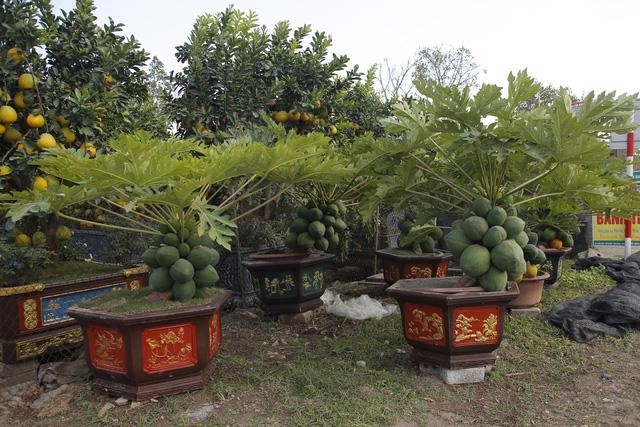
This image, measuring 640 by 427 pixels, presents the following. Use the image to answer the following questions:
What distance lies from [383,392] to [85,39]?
4115mm

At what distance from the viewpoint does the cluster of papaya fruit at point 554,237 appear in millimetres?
6703

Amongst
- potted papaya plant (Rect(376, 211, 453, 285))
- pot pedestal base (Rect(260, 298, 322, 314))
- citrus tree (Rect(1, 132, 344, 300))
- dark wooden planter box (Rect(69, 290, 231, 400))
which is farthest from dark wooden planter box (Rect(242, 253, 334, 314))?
dark wooden planter box (Rect(69, 290, 231, 400))

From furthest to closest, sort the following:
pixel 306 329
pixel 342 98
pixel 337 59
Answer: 1. pixel 342 98
2. pixel 337 59
3. pixel 306 329

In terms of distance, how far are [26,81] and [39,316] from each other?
1.97 m

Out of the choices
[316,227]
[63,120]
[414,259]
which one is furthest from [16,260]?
[414,259]

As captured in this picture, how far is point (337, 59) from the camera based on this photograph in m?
6.32

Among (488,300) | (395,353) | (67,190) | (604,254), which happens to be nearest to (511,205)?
(488,300)

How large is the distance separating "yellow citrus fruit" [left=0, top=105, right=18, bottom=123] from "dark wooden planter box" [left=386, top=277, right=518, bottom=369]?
3.42 meters

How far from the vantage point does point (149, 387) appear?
10.5 ft

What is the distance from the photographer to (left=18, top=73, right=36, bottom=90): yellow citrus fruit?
4.13 meters

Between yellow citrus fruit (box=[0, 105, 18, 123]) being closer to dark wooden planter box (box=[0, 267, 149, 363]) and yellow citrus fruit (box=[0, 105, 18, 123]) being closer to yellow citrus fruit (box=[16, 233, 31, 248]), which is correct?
yellow citrus fruit (box=[16, 233, 31, 248])

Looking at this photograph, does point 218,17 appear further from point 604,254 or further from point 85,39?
point 604,254

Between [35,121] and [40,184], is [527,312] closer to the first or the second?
[40,184]

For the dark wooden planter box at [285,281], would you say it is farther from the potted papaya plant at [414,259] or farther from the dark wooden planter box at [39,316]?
the dark wooden planter box at [39,316]
